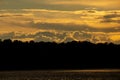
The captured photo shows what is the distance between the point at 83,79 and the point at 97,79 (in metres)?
4.64

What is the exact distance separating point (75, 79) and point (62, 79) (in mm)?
3931

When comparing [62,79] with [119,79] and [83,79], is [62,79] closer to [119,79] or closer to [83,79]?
[83,79]

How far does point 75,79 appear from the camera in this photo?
152 metres

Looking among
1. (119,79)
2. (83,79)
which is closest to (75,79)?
(83,79)

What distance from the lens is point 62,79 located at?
15388 centimetres

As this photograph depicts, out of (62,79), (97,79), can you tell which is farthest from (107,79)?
(62,79)

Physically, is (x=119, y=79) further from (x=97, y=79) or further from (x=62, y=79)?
(x=62, y=79)

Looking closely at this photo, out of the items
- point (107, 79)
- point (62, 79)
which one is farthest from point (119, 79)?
point (62, 79)

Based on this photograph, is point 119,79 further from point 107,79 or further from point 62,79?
point 62,79

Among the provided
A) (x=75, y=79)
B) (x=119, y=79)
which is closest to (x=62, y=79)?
(x=75, y=79)

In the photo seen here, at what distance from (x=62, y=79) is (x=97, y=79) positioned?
10.3 meters

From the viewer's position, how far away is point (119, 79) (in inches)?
5753

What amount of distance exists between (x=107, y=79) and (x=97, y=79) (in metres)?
2.35

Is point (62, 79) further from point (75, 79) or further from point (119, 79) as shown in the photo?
point (119, 79)
